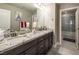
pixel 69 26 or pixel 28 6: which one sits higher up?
pixel 28 6

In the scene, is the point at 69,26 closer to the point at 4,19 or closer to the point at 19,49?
the point at 4,19

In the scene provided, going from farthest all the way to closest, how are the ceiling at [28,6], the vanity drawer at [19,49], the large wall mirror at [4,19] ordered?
the ceiling at [28,6]
the large wall mirror at [4,19]
the vanity drawer at [19,49]

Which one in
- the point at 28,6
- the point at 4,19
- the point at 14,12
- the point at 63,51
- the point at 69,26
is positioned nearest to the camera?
the point at 4,19

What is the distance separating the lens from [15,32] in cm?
203

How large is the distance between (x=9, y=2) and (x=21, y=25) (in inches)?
21.3

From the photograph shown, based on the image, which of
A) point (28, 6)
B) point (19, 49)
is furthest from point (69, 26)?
point (19, 49)

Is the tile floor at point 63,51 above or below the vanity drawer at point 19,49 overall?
below

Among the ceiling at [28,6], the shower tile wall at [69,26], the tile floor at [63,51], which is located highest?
the ceiling at [28,6]

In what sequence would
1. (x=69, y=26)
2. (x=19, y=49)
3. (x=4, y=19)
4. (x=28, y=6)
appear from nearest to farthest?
(x=19, y=49)
(x=4, y=19)
(x=28, y=6)
(x=69, y=26)

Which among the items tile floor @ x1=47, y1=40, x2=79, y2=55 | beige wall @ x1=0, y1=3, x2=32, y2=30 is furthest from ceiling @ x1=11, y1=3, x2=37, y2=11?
tile floor @ x1=47, y1=40, x2=79, y2=55

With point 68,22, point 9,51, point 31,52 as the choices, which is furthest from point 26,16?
point 68,22

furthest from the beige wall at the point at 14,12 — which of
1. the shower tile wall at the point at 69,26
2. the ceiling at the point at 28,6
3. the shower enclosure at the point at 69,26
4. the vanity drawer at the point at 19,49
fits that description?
the shower tile wall at the point at 69,26

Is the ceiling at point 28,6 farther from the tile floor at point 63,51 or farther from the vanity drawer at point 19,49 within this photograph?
the tile floor at point 63,51

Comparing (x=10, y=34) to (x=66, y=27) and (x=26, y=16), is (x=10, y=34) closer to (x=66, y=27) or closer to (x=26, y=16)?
(x=26, y=16)
